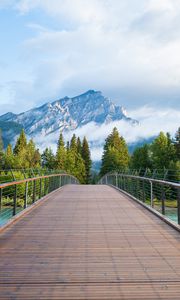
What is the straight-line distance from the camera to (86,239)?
561 cm

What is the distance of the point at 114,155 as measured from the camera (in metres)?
77.8

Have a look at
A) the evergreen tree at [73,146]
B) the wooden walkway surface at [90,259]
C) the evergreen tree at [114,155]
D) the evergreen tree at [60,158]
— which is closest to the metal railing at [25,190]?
the wooden walkway surface at [90,259]

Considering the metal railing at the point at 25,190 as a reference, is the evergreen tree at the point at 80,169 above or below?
above

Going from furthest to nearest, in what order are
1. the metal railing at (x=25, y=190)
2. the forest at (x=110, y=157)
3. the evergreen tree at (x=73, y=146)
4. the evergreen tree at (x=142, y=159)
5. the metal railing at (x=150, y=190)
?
the evergreen tree at (x=73, y=146) → the evergreen tree at (x=142, y=159) → the forest at (x=110, y=157) → the metal railing at (x=25, y=190) → the metal railing at (x=150, y=190)

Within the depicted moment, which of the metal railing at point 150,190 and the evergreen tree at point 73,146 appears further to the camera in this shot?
the evergreen tree at point 73,146

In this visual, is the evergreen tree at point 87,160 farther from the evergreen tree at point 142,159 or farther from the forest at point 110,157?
the evergreen tree at point 142,159

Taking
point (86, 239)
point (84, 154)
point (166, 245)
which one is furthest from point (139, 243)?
point (84, 154)

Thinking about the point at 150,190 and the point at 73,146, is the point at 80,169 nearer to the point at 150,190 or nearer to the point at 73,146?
the point at 73,146

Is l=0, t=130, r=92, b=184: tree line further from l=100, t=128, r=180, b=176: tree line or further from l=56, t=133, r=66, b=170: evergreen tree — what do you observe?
l=100, t=128, r=180, b=176: tree line

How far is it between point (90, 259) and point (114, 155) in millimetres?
73580

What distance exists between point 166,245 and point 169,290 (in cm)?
186

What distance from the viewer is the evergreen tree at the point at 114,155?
255 ft

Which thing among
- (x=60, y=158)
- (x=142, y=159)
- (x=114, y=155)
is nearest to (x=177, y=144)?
(x=142, y=159)

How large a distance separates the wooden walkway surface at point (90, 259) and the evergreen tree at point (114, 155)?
70.4m
